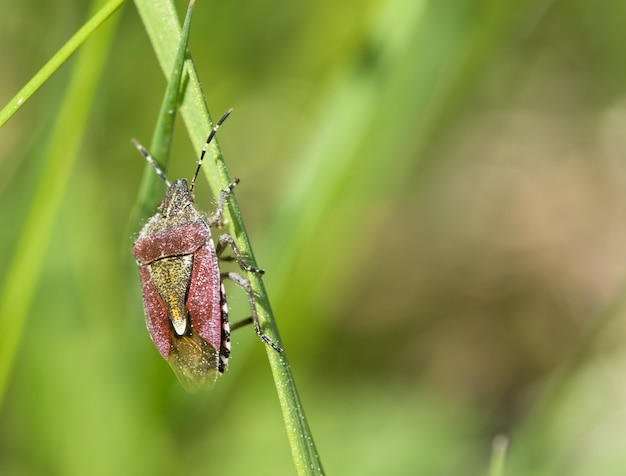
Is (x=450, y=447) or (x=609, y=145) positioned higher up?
(x=609, y=145)

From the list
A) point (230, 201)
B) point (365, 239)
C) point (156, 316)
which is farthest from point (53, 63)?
point (365, 239)

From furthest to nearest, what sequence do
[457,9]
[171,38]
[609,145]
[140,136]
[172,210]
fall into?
1. [609,145]
2. [140,136]
3. [457,9]
4. [172,210]
5. [171,38]

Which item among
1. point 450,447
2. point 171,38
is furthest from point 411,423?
point 171,38

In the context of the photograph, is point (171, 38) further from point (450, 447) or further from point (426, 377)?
point (426, 377)

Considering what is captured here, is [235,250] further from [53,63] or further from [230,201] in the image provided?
[53,63]

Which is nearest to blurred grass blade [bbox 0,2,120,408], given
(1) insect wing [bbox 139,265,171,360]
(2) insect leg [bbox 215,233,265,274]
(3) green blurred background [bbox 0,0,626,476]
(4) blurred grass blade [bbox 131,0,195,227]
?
(3) green blurred background [bbox 0,0,626,476]

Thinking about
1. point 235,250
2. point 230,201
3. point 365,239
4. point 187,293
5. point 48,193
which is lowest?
point 230,201

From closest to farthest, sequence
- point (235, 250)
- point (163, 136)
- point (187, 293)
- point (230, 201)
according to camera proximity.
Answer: point (230, 201) → point (163, 136) → point (235, 250) → point (187, 293)

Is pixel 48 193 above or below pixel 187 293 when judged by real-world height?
above
